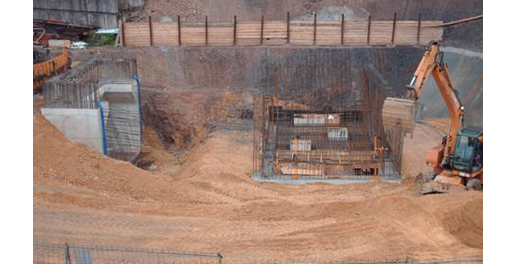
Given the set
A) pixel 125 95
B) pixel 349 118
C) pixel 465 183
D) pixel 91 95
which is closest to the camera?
pixel 465 183

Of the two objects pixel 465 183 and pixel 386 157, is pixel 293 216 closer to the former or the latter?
pixel 465 183

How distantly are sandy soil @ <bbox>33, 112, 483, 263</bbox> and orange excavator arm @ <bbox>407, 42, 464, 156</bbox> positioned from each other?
1.89 metres

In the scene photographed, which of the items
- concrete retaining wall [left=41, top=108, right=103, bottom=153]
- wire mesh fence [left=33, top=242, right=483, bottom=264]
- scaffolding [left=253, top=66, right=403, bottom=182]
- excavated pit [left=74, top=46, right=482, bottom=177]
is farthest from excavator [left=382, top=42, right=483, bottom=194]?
excavated pit [left=74, top=46, right=482, bottom=177]

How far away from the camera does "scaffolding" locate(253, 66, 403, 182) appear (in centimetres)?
1714

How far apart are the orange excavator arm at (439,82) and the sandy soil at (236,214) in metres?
1.89

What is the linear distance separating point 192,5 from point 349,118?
1396 centimetres

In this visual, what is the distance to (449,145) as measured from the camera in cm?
1448

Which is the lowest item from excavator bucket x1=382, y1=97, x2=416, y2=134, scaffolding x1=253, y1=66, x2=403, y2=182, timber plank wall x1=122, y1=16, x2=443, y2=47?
scaffolding x1=253, y1=66, x2=403, y2=182

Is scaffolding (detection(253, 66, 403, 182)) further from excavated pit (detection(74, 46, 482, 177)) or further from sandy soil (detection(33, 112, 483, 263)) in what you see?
sandy soil (detection(33, 112, 483, 263))

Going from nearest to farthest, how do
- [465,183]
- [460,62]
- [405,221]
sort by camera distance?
[405,221]
[465,183]
[460,62]

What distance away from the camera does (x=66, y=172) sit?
1476 centimetres

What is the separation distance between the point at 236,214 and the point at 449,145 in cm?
616

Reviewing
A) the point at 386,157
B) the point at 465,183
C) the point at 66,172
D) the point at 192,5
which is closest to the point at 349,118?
the point at 386,157

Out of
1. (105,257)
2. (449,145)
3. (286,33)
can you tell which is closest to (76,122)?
(105,257)
